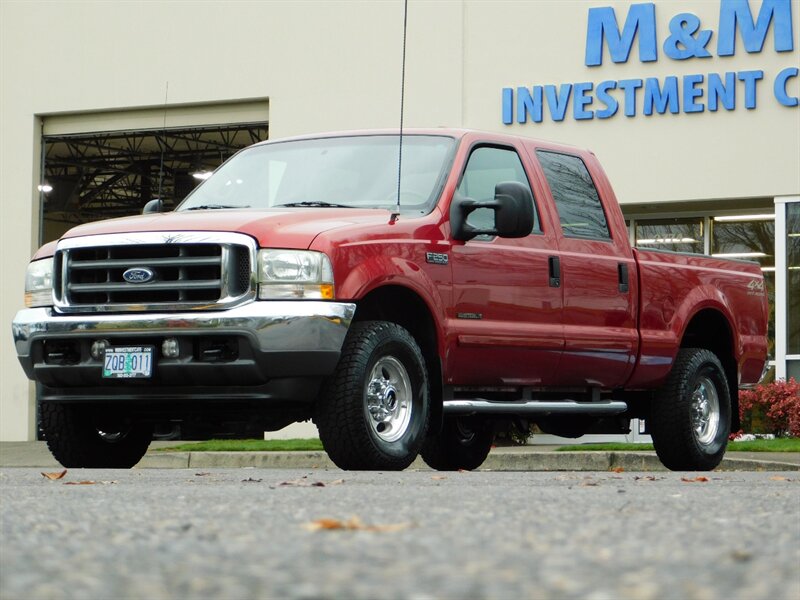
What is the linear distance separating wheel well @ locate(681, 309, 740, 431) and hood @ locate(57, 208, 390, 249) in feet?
11.4

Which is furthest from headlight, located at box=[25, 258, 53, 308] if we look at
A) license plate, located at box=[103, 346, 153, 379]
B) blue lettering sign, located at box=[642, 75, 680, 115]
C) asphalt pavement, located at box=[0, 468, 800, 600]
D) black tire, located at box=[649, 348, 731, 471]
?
blue lettering sign, located at box=[642, 75, 680, 115]

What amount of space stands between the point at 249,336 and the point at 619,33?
12.6 m

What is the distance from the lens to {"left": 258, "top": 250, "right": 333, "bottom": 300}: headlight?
765 centimetres

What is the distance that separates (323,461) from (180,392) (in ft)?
16.8

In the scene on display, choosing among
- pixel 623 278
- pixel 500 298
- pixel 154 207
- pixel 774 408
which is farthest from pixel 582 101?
pixel 500 298

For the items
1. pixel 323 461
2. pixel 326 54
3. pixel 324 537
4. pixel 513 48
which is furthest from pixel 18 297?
pixel 324 537

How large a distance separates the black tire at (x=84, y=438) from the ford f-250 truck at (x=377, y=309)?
0.04ft

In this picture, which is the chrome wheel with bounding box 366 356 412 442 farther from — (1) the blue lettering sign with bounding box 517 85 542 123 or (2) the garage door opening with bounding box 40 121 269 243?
(2) the garage door opening with bounding box 40 121 269 243

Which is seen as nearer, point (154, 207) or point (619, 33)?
point (154, 207)

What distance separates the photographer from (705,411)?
10594 millimetres

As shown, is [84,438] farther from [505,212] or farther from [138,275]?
[505,212]

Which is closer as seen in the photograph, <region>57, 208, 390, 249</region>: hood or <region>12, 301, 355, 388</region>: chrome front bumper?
<region>12, 301, 355, 388</region>: chrome front bumper

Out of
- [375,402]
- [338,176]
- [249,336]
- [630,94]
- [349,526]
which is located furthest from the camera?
[630,94]

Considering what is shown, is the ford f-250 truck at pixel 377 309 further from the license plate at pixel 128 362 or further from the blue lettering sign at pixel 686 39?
the blue lettering sign at pixel 686 39
